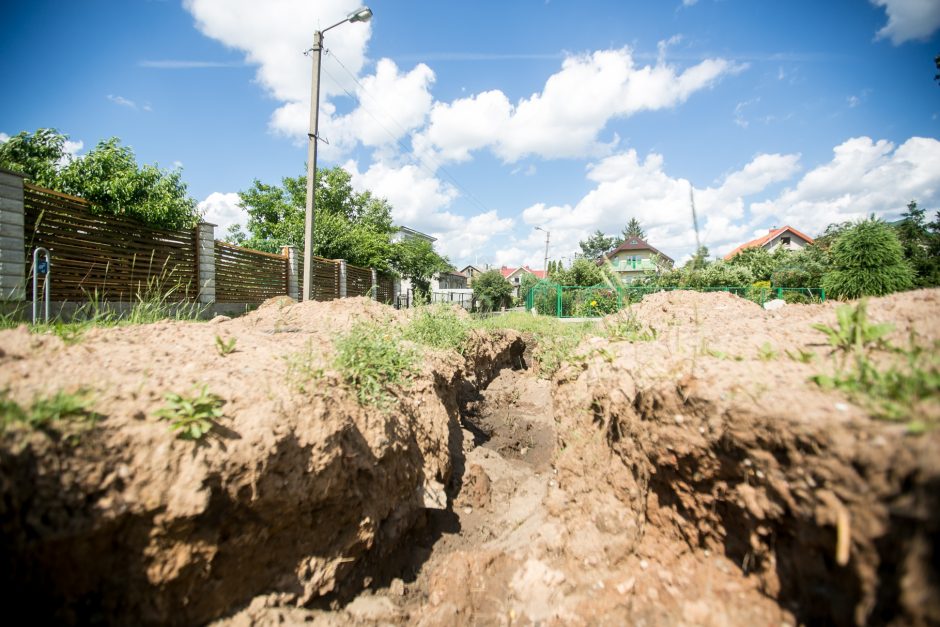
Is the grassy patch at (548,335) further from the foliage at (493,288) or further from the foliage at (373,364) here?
the foliage at (493,288)

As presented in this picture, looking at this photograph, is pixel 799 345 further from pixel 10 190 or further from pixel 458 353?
pixel 10 190

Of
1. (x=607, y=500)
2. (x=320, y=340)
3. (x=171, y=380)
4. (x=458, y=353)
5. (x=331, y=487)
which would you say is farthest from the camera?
(x=458, y=353)

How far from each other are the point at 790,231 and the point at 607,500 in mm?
53303

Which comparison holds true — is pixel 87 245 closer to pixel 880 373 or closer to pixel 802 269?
pixel 880 373

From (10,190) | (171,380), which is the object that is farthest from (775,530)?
(10,190)

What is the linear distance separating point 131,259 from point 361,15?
22.7 ft

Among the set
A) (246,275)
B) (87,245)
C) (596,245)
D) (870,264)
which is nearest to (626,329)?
(87,245)

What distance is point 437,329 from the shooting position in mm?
→ 6387

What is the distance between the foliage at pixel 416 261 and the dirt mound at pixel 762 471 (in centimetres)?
1887

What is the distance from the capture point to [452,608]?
267 cm

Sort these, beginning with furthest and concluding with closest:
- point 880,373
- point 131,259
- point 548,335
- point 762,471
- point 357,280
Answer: point 357,280
point 548,335
point 131,259
point 762,471
point 880,373

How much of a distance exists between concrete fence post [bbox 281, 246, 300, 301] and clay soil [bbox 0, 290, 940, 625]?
9.13 metres

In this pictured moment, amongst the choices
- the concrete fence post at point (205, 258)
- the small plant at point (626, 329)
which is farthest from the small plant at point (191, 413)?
the concrete fence post at point (205, 258)

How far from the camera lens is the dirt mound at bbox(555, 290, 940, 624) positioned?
126cm
